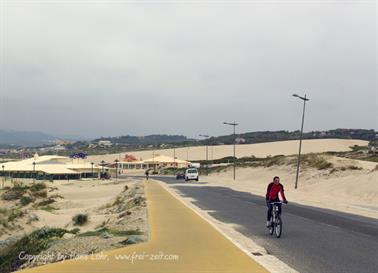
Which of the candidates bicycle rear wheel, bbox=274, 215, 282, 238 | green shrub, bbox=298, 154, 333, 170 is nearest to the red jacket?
bicycle rear wheel, bbox=274, 215, 282, 238

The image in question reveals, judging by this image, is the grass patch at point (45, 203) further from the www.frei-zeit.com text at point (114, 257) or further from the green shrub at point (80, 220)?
the www.frei-zeit.com text at point (114, 257)

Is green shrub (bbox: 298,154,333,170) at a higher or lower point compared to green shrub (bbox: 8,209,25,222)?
higher

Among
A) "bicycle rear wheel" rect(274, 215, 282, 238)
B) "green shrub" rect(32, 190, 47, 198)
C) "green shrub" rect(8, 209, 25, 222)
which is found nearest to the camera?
"bicycle rear wheel" rect(274, 215, 282, 238)

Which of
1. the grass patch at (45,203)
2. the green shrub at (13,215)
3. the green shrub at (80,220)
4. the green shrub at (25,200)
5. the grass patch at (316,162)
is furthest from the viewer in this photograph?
the grass patch at (316,162)

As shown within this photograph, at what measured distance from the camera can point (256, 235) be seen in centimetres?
1638

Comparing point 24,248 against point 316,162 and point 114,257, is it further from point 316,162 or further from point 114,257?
point 316,162

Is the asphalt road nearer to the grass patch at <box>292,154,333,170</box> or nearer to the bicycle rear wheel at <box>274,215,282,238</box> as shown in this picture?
the bicycle rear wheel at <box>274,215,282,238</box>

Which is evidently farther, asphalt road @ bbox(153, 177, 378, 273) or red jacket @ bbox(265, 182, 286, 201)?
red jacket @ bbox(265, 182, 286, 201)

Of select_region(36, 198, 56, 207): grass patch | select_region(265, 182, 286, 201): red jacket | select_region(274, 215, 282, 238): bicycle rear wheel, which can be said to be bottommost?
select_region(36, 198, 56, 207): grass patch

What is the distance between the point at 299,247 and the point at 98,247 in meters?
5.18

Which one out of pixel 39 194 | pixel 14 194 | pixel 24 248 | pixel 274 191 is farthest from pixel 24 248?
pixel 14 194

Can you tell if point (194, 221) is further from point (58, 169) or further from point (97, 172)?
point (97, 172)

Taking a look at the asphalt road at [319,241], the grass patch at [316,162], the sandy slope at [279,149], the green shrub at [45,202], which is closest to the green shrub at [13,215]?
the asphalt road at [319,241]

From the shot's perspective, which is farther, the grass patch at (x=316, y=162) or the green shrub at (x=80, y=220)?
the grass patch at (x=316, y=162)
